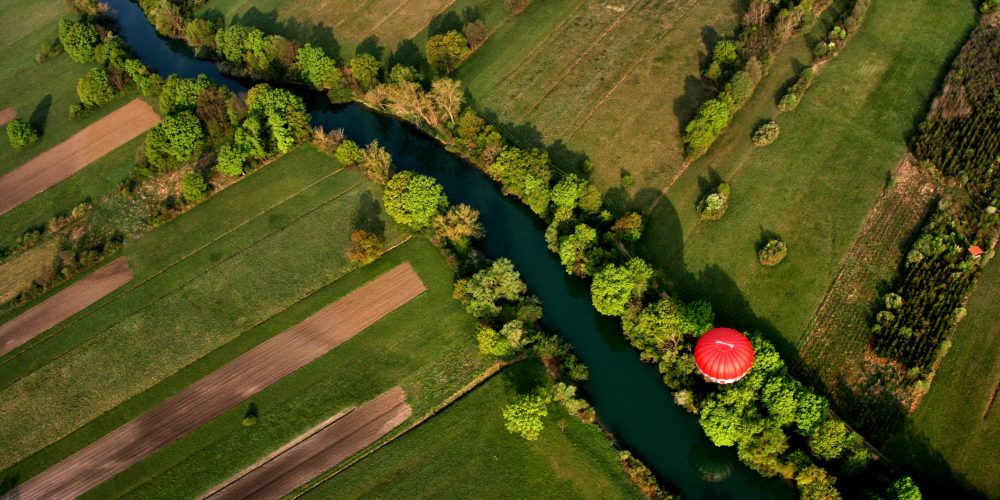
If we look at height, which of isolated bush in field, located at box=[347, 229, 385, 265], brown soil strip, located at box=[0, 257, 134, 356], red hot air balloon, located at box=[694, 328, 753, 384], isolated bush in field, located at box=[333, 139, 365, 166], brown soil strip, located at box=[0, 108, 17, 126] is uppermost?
brown soil strip, located at box=[0, 108, 17, 126]

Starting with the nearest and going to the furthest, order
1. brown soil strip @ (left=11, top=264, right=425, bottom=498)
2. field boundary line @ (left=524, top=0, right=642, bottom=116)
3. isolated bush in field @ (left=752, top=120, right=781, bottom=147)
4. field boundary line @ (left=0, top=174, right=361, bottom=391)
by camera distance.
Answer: brown soil strip @ (left=11, top=264, right=425, bottom=498), field boundary line @ (left=0, top=174, right=361, bottom=391), isolated bush in field @ (left=752, top=120, right=781, bottom=147), field boundary line @ (left=524, top=0, right=642, bottom=116)

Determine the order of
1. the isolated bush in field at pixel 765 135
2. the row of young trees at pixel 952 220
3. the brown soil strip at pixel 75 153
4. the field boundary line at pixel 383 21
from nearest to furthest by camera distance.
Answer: the row of young trees at pixel 952 220 → the isolated bush in field at pixel 765 135 → the brown soil strip at pixel 75 153 → the field boundary line at pixel 383 21

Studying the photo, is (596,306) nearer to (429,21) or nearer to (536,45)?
(536,45)

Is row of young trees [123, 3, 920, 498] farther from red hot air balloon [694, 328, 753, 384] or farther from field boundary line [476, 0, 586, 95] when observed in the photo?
field boundary line [476, 0, 586, 95]

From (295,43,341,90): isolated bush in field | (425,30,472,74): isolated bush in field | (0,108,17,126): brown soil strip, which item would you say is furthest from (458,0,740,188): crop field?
(0,108,17,126): brown soil strip

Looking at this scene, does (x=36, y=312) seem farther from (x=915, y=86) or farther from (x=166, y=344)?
(x=915, y=86)

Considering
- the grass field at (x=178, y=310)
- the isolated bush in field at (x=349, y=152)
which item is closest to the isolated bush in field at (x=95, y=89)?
the grass field at (x=178, y=310)

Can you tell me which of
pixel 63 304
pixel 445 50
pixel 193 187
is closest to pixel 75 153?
pixel 193 187

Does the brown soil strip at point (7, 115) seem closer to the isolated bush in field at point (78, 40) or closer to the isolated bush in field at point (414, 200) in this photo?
the isolated bush in field at point (78, 40)

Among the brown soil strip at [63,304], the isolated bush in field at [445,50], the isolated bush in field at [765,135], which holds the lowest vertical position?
the brown soil strip at [63,304]
